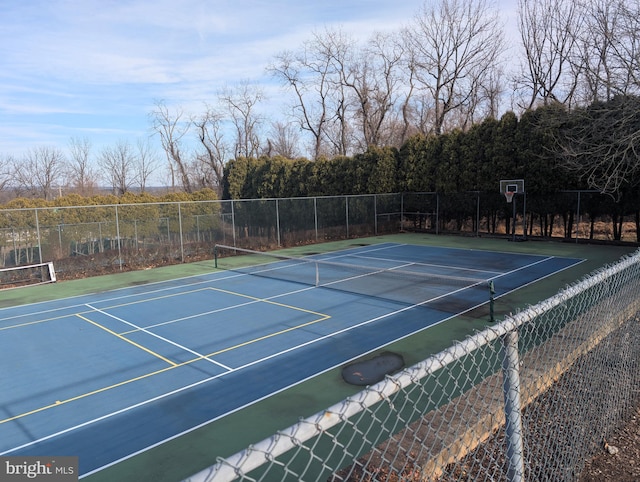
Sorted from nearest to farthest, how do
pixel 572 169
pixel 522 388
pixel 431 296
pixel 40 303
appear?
pixel 522 388, pixel 431 296, pixel 40 303, pixel 572 169

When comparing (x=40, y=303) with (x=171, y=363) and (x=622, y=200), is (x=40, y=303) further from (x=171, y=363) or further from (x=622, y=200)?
(x=622, y=200)

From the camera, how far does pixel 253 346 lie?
27.2ft

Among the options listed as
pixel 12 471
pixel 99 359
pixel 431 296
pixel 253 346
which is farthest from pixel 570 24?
pixel 12 471

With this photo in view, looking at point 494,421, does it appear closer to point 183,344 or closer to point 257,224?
point 183,344

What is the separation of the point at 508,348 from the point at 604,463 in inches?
95.8

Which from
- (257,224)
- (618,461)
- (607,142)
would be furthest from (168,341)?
(607,142)

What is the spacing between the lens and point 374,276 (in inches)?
568

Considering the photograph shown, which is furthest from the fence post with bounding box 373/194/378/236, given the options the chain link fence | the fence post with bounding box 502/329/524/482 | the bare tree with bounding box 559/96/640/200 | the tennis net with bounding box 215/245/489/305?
the fence post with bounding box 502/329/524/482

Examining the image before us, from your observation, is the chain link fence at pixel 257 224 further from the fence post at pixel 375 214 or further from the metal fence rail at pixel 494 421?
the metal fence rail at pixel 494 421

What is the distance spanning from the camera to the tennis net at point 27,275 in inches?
591

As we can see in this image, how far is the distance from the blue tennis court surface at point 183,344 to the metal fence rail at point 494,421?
1863mm

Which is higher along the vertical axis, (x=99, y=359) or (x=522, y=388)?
(x=522, y=388)

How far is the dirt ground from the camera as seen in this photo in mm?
3590

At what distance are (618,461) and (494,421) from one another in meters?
1.03
